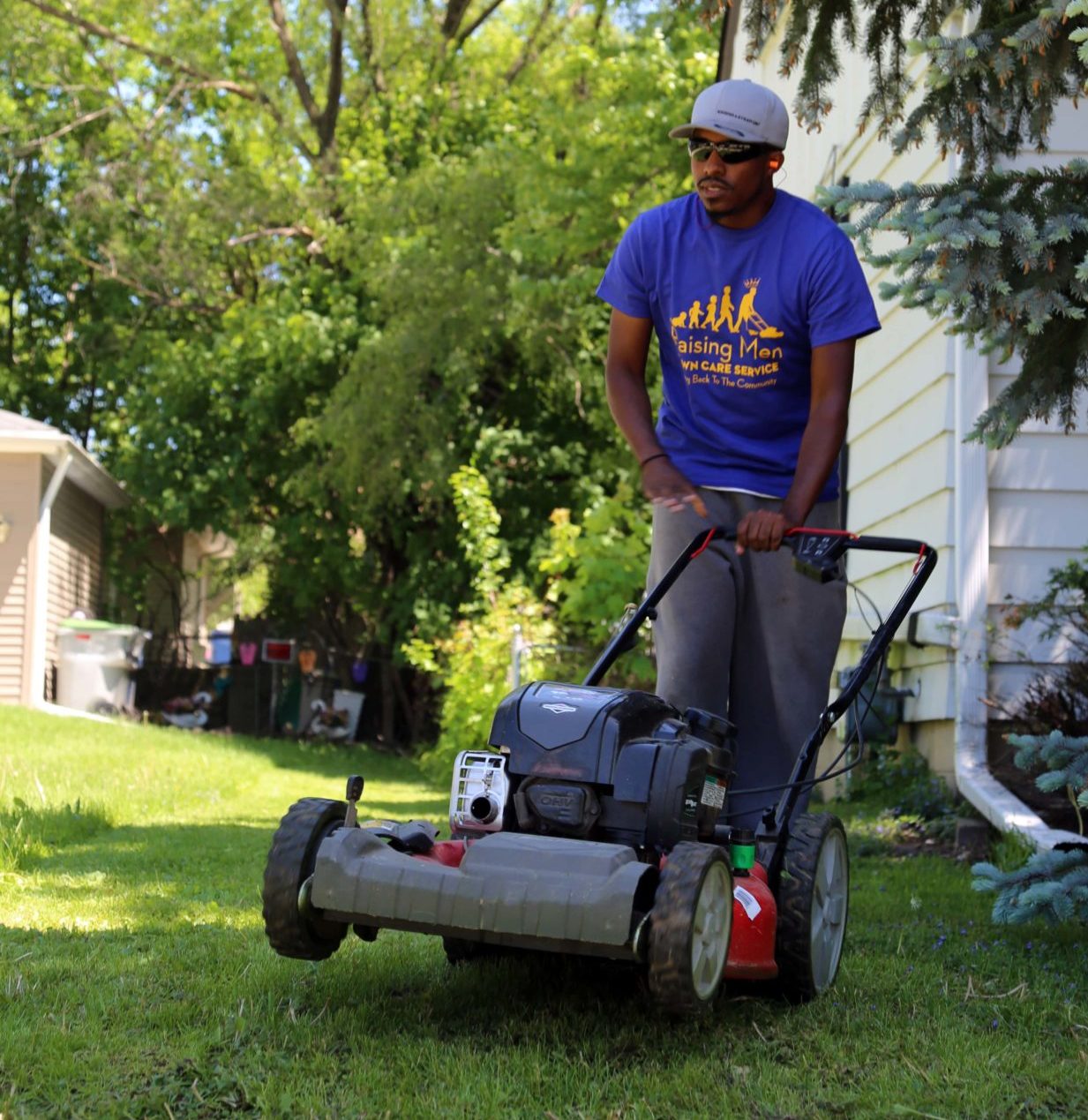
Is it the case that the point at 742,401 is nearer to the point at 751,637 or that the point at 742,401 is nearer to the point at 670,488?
the point at 670,488

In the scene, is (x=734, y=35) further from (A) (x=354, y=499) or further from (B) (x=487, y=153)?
(A) (x=354, y=499)

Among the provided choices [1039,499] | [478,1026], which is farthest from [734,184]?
[1039,499]

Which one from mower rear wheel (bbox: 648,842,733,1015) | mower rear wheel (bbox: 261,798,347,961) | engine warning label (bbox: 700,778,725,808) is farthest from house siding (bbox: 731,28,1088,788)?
mower rear wheel (bbox: 261,798,347,961)

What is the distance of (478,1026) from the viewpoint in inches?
122

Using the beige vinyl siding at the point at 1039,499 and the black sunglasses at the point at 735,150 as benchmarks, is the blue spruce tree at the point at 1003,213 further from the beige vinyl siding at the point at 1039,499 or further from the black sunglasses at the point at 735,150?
the beige vinyl siding at the point at 1039,499

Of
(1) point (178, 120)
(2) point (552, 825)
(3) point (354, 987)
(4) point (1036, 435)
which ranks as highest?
(1) point (178, 120)

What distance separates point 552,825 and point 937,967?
1.27 meters

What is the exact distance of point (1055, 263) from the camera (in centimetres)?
384

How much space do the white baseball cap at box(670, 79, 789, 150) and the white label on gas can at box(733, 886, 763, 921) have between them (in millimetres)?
1716

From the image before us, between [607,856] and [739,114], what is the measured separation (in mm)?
1804

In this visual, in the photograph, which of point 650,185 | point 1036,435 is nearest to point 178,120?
point 650,185

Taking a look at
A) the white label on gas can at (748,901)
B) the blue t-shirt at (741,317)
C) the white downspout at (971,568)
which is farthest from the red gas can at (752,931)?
the white downspout at (971,568)

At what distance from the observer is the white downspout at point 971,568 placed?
6355 millimetres

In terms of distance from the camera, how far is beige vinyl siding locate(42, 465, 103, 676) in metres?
18.6
